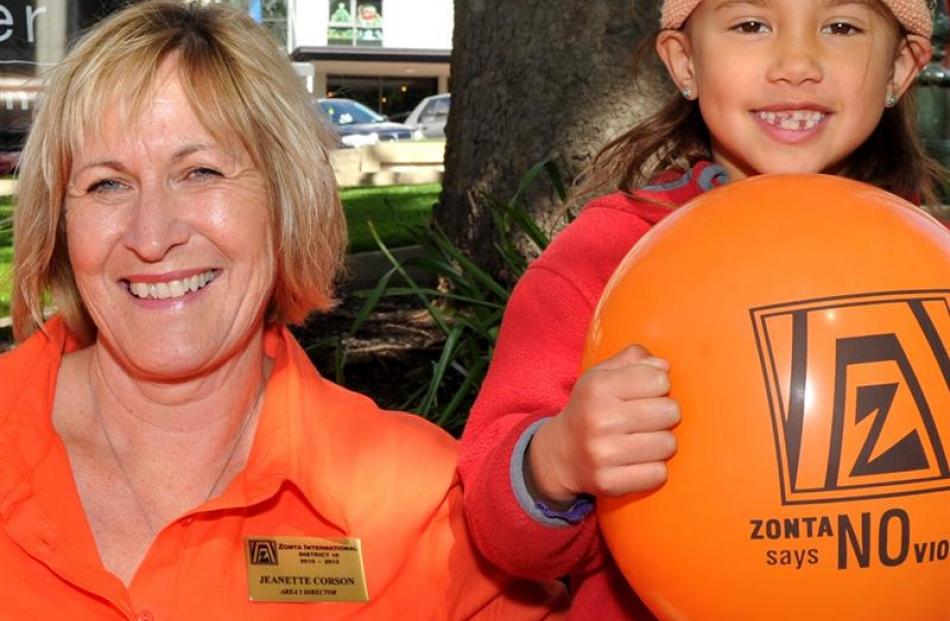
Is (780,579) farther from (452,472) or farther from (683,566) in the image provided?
(452,472)

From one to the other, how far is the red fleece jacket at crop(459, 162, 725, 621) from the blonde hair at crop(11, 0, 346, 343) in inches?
25.8


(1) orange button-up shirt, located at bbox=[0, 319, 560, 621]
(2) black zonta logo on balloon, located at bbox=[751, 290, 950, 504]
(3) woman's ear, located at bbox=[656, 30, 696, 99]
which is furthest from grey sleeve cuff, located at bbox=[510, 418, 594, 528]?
(3) woman's ear, located at bbox=[656, 30, 696, 99]

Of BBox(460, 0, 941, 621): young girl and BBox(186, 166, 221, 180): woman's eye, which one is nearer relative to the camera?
BBox(460, 0, 941, 621): young girl

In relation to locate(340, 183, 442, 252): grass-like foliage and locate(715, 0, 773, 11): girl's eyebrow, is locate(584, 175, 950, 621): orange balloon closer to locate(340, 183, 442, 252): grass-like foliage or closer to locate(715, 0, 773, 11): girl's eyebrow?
locate(715, 0, 773, 11): girl's eyebrow

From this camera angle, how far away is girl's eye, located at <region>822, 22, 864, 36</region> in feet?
7.46

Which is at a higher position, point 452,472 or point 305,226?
point 305,226

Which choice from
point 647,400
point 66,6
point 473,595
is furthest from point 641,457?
point 66,6

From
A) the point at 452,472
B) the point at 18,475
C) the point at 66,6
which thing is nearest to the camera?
the point at 18,475

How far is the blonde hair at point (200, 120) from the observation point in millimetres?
2740

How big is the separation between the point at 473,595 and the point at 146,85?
116cm

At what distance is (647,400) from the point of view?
1914 mm

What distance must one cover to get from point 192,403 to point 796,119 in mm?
1337

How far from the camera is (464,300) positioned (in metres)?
4.83

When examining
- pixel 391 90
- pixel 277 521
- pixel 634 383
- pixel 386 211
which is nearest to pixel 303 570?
pixel 277 521
